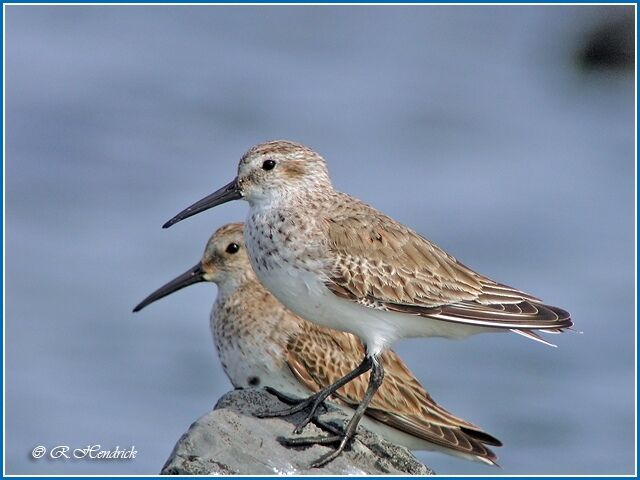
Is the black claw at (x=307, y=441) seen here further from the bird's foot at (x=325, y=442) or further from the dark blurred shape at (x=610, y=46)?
the dark blurred shape at (x=610, y=46)

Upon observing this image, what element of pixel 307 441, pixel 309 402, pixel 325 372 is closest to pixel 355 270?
pixel 309 402

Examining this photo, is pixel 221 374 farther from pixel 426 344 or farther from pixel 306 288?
pixel 306 288

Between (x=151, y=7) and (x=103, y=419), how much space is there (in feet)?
29.2

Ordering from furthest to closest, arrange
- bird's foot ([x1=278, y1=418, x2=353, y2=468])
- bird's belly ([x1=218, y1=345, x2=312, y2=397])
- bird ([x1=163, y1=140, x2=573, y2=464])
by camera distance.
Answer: bird's belly ([x1=218, y1=345, x2=312, y2=397]) < bird ([x1=163, y1=140, x2=573, y2=464]) < bird's foot ([x1=278, y1=418, x2=353, y2=468])

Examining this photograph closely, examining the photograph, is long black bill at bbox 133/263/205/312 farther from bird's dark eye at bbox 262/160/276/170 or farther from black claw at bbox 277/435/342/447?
black claw at bbox 277/435/342/447

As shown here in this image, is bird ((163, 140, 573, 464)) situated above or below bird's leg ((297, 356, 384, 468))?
above

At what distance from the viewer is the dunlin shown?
30.2 feet

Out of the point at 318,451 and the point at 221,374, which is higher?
the point at 221,374

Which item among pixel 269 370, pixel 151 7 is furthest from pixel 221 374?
pixel 151 7

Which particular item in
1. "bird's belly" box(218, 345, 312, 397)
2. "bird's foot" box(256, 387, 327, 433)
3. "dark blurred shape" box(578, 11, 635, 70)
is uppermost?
"dark blurred shape" box(578, 11, 635, 70)

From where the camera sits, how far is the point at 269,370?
949 centimetres

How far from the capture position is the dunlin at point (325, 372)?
362 inches

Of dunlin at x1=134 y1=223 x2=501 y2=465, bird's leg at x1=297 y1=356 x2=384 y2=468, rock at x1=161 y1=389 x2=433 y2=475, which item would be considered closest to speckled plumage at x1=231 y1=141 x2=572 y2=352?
bird's leg at x1=297 y1=356 x2=384 y2=468

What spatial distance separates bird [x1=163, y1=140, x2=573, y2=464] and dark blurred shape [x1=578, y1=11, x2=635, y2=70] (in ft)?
40.2
